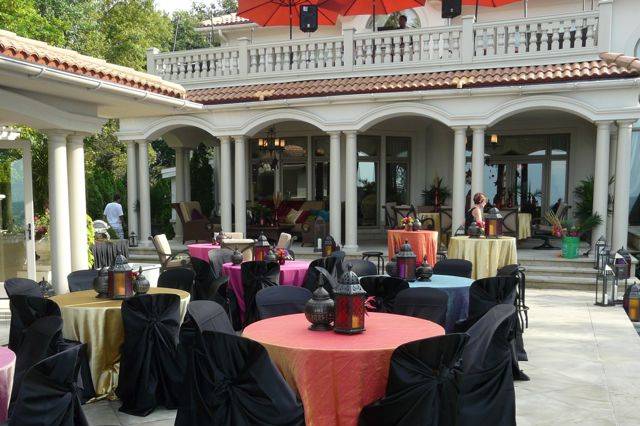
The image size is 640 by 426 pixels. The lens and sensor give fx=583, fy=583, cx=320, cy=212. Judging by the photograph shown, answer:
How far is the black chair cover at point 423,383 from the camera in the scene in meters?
3.26

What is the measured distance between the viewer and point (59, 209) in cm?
785

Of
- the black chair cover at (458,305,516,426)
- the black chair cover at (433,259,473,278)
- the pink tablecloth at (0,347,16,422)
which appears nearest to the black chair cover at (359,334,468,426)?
the black chair cover at (458,305,516,426)

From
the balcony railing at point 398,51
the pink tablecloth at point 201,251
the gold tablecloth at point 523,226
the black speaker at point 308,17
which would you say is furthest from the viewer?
the black speaker at point 308,17

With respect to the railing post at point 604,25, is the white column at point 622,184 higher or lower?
lower

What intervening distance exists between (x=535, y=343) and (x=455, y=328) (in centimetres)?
216

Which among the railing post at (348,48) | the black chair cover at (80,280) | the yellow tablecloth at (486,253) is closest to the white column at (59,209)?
the black chair cover at (80,280)

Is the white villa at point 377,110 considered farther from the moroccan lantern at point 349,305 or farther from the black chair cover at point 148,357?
the moroccan lantern at point 349,305

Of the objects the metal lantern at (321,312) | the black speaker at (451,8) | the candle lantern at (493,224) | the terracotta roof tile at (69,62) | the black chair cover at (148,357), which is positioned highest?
the black speaker at (451,8)

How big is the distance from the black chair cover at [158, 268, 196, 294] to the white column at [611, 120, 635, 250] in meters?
8.48

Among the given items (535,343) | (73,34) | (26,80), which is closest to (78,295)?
(26,80)

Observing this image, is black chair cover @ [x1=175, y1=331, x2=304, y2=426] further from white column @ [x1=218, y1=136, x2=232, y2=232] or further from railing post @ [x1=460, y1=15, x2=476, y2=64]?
railing post @ [x1=460, y1=15, x2=476, y2=64]

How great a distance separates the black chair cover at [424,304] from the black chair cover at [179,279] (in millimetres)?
2407

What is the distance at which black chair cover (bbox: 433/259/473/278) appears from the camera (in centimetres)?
684

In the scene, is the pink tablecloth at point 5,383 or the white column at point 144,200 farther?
the white column at point 144,200
